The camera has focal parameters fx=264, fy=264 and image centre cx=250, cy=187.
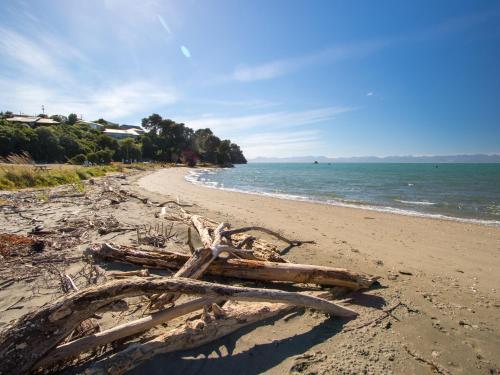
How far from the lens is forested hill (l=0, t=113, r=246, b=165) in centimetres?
4316

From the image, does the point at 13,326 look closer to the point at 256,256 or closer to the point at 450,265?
the point at 256,256

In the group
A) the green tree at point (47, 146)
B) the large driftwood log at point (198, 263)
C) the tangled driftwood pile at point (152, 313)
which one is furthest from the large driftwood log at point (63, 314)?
the green tree at point (47, 146)

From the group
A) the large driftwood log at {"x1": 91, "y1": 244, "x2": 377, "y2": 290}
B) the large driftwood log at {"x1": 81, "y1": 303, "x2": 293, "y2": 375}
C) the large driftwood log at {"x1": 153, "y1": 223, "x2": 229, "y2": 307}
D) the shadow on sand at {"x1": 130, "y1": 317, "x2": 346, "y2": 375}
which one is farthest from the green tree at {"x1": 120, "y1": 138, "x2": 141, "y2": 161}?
the shadow on sand at {"x1": 130, "y1": 317, "x2": 346, "y2": 375}

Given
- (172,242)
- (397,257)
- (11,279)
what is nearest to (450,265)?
(397,257)

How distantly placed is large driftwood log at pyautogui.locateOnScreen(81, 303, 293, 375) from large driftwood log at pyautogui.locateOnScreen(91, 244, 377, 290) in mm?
717

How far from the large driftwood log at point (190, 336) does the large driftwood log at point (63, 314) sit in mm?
386

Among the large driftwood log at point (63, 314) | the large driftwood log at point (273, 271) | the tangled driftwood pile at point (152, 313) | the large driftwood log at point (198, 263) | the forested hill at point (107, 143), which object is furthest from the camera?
the forested hill at point (107, 143)

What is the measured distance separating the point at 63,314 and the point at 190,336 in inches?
48.8

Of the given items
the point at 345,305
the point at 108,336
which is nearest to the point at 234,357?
the point at 108,336

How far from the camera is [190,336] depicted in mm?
2867

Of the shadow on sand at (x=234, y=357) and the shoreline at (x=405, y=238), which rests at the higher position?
the shadow on sand at (x=234, y=357)

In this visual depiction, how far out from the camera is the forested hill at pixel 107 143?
1699 inches

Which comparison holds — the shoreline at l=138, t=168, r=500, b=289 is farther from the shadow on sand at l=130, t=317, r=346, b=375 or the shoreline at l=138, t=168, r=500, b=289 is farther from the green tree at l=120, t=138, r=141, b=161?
the green tree at l=120, t=138, r=141, b=161

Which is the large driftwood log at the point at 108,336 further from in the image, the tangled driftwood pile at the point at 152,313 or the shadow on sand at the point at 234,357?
the shadow on sand at the point at 234,357
